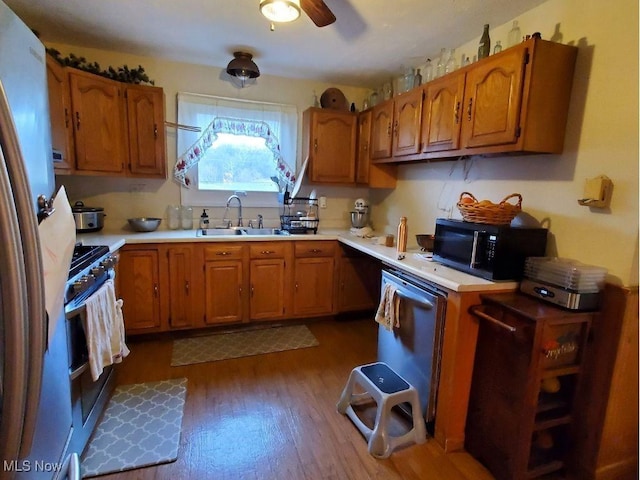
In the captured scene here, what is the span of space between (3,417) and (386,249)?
2287mm

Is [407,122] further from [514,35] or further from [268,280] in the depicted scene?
[268,280]

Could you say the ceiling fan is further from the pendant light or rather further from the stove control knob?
the stove control knob

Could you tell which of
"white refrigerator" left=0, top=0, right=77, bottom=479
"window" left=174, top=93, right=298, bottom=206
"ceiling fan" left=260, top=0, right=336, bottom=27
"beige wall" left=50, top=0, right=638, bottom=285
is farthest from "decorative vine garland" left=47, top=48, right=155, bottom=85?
"white refrigerator" left=0, top=0, right=77, bottom=479

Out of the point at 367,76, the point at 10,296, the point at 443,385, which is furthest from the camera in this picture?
the point at 367,76

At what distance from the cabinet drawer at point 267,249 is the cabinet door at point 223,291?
15 centimetres

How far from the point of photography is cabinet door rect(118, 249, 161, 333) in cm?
267

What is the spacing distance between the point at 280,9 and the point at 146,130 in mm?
1619

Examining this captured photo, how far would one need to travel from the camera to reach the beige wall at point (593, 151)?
1.51 m

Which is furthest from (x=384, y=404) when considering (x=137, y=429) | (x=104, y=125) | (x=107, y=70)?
(x=107, y=70)

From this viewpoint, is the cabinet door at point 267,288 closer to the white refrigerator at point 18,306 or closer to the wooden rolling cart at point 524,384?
the wooden rolling cart at point 524,384

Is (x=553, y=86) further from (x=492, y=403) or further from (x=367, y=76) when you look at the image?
(x=367, y=76)

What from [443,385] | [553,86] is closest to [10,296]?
[443,385]

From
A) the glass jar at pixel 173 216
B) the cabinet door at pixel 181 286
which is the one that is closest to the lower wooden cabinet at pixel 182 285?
the cabinet door at pixel 181 286

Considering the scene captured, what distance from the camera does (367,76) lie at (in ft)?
10.9
